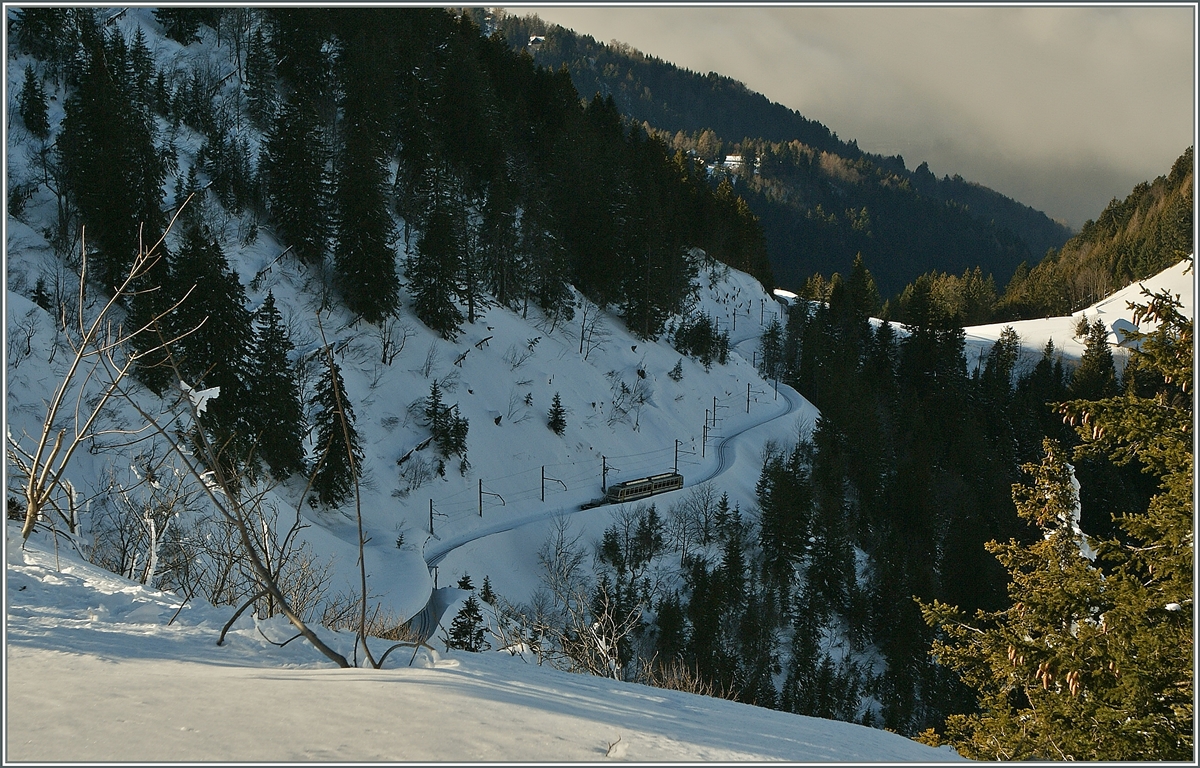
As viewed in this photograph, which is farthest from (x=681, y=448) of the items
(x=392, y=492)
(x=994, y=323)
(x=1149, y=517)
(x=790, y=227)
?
(x=790, y=227)

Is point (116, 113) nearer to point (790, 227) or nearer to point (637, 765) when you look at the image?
point (637, 765)

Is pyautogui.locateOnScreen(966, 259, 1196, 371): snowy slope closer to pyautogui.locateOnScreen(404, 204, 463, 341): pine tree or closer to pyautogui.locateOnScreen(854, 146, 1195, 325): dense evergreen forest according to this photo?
pyautogui.locateOnScreen(854, 146, 1195, 325): dense evergreen forest

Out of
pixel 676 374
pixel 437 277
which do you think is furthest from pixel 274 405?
pixel 676 374

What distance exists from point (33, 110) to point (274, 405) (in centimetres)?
2181

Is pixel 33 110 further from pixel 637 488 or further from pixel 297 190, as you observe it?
pixel 637 488

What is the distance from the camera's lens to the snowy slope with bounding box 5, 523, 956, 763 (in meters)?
2.87

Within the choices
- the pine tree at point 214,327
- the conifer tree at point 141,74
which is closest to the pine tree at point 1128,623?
the pine tree at point 214,327

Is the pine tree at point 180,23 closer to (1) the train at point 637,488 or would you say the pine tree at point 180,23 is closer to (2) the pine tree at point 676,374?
(2) the pine tree at point 676,374

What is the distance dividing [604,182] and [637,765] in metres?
61.3

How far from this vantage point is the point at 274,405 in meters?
28.4

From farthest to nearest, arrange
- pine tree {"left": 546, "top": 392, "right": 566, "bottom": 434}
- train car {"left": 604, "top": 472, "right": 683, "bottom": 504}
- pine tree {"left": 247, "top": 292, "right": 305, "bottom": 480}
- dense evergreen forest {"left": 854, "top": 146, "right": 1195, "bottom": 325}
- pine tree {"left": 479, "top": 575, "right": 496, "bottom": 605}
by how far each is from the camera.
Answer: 1. dense evergreen forest {"left": 854, "top": 146, "right": 1195, "bottom": 325}
2. pine tree {"left": 546, "top": 392, "right": 566, "bottom": 434}
3. train car {"left": 604, "top": 472, "right": 683, "bottom": 504}
4. pine tree {"left": 479, "top": 575, "right": 496, "bottom": 605}
5. pine tree {"left": 247, "top": 292, "right": 305, "bottom": 480}

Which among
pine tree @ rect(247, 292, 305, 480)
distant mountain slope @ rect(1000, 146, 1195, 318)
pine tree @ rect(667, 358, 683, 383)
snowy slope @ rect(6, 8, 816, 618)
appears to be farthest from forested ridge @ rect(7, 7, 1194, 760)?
distant mountain slope @ rect(1000, 146, 1195, 318)

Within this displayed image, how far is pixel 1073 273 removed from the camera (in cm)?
11475

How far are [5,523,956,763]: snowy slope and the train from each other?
3469 centimetres
